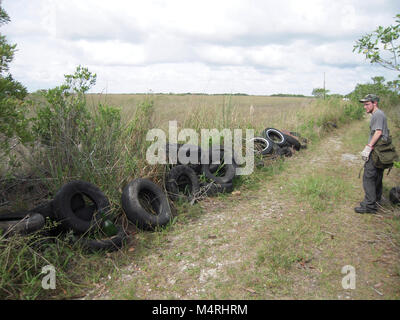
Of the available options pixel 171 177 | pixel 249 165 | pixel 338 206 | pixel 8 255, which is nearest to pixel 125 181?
pixel 171 177

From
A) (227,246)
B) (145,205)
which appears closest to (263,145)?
(145,205)

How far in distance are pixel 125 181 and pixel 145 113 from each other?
1.60 meters

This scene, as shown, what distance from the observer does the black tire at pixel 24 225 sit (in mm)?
3371

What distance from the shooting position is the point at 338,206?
18.0 feet

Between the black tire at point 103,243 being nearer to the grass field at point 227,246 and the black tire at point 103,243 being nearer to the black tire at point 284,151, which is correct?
the grass field at point 227,246

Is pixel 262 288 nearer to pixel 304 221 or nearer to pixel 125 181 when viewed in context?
pixel 304 221

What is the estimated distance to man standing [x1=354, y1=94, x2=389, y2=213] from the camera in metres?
5.02

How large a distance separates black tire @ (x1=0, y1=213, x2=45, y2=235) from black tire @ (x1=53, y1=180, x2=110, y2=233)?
0.96ft

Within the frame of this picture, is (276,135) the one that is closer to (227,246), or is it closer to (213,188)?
(213,188)

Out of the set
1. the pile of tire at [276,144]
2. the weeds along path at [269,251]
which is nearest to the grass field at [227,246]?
the weeds along path at [269,251]

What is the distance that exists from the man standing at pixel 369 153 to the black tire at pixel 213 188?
92.3 inches

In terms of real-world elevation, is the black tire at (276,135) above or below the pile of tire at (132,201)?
above

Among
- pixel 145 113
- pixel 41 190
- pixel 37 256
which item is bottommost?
pixel 37 256

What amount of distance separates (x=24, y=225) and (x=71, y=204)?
2.61 ft
